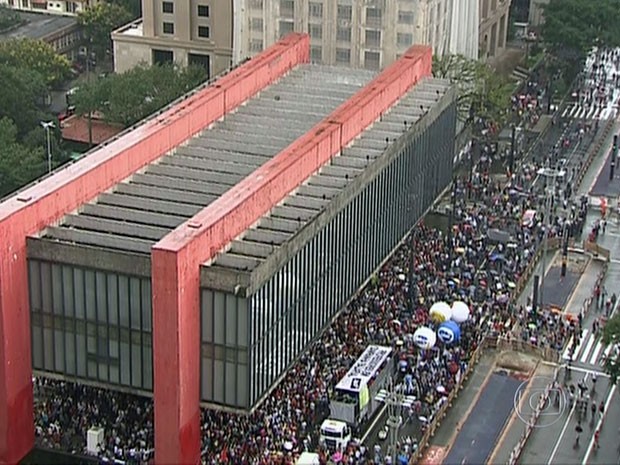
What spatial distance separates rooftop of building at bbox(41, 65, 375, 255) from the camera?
74062 millimetres

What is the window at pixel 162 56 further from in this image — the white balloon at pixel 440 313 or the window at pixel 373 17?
the white balloon at pixel 440 313

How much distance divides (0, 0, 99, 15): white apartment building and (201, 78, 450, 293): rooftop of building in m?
69.8

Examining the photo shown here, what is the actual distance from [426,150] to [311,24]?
27064 millimetres

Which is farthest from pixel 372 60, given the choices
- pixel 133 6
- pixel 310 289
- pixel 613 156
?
pixel 310 289

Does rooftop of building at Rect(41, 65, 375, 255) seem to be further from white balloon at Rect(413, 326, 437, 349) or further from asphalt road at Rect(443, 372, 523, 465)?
asphalt road at Rect(443, 372, 523, 465)

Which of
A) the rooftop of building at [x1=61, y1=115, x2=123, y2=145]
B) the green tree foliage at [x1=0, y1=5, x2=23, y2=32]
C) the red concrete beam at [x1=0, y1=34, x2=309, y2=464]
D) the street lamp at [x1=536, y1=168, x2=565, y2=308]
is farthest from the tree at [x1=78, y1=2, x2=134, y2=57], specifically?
the red concrete beam at [x1=0, y1=34, x2=309, y2=464]

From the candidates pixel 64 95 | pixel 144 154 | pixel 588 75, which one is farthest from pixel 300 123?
pixel 588 75

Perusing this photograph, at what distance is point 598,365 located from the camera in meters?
85.1

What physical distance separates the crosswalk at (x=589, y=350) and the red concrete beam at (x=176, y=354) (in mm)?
27547

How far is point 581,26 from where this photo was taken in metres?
144

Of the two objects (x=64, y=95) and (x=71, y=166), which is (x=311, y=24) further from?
(x=71, y=166)

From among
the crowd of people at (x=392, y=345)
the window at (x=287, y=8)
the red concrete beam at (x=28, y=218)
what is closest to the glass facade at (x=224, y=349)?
the crowd of people at (x=392, y=345)

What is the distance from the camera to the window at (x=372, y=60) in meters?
122

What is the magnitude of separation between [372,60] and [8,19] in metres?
52.2
